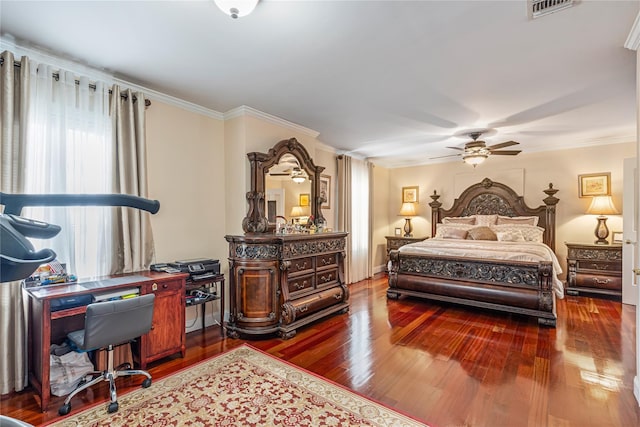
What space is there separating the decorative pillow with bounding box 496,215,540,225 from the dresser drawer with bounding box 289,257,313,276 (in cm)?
416

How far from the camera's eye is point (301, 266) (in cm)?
372

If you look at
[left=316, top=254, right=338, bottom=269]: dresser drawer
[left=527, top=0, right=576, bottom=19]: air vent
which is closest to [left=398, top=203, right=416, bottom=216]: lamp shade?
[left=316, top=254, right=338, bottom=269]: dresser drawer

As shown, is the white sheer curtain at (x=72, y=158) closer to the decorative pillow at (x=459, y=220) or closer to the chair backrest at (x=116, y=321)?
the chair backrest at (x=116, y=321)

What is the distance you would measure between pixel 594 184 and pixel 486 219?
5.71 ft

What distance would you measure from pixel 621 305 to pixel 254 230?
5.43m

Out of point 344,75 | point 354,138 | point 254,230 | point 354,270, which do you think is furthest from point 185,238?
point 354,270

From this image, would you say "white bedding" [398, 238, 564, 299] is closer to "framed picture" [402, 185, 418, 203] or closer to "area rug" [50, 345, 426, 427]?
"framed picture" [402, 185, 418, 203]

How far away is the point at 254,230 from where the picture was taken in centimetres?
367

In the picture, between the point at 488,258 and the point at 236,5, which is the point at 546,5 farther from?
the point at 488,258

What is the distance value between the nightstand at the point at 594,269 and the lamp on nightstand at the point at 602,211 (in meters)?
0.27

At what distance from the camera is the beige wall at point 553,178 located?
5059 mm

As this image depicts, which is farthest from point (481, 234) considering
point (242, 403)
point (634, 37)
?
point (242, 403)

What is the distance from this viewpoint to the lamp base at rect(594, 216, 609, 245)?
4945mm

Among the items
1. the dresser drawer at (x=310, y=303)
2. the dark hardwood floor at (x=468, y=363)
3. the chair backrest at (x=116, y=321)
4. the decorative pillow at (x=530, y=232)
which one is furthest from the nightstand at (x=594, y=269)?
the chair backrest at (x=116, y=321)
